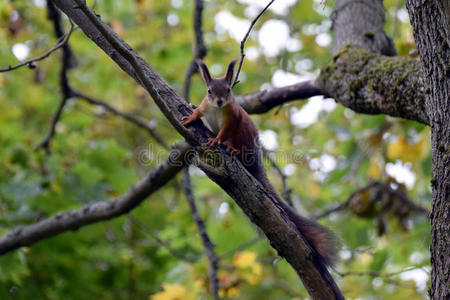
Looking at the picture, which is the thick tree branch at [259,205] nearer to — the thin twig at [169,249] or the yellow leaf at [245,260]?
the yellow leaf at [245,260]

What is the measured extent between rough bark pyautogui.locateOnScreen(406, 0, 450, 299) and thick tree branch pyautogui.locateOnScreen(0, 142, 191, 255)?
6.53 ft

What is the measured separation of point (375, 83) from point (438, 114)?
0.78 m

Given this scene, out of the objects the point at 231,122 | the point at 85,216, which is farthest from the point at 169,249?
the point at 231,122

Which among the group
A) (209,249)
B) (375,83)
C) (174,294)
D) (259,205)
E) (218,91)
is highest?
(218,91)

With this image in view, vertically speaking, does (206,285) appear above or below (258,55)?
below

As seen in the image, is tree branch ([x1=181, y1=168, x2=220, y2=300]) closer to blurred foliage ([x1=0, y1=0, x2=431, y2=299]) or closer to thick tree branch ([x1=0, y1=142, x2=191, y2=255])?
blurred foliage ([x1=0, y1=0, x2=431, y2=299])

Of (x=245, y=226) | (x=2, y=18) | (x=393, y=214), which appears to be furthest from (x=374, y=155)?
(x=2, y=18)

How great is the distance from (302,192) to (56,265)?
3.12 m

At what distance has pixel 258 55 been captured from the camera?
6730 mm

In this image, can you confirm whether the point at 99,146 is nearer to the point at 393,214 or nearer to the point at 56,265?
the point at 56,265

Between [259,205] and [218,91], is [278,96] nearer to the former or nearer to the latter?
[218,91]

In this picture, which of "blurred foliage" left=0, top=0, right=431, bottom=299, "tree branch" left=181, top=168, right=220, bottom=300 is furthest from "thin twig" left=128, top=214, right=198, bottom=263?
"tree branch" left=181, top=168, right=220, bottom=300

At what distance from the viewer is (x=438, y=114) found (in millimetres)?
1991

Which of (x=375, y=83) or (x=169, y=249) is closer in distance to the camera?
(x=375, y=83)
